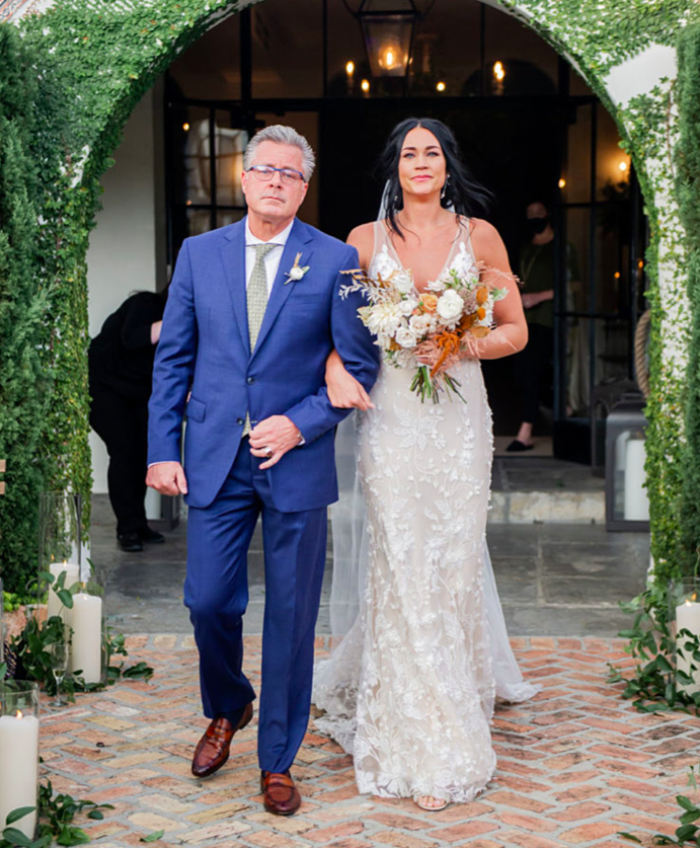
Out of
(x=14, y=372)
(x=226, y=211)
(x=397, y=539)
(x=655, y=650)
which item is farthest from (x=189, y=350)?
(x=226, y=211)

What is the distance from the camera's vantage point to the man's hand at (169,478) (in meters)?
4.25

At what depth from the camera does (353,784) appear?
14.8ft

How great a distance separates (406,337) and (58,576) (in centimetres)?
213

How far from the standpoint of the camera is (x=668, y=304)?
6.17m

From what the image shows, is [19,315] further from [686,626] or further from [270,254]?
[686,626]

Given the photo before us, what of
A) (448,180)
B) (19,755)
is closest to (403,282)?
(448,180)

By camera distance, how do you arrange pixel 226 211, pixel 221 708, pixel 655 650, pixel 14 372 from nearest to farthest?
1. pixel 221 708
2. pixel 655 650
3. pixel 14 372
4. pixel 226 211

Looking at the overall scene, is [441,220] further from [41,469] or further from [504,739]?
Result: [41,469]

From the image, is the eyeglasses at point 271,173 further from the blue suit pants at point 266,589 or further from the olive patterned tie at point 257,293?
the blue suit pants at point 266,589

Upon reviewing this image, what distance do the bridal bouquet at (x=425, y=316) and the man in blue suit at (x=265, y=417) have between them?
11 cm

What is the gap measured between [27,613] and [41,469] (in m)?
0.70

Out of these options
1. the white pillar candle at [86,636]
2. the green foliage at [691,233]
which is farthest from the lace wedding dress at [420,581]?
the green foliage at [691,233]

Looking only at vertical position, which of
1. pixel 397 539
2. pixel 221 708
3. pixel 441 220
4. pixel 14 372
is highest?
pixel 441 220

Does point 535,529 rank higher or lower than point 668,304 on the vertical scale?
lower
